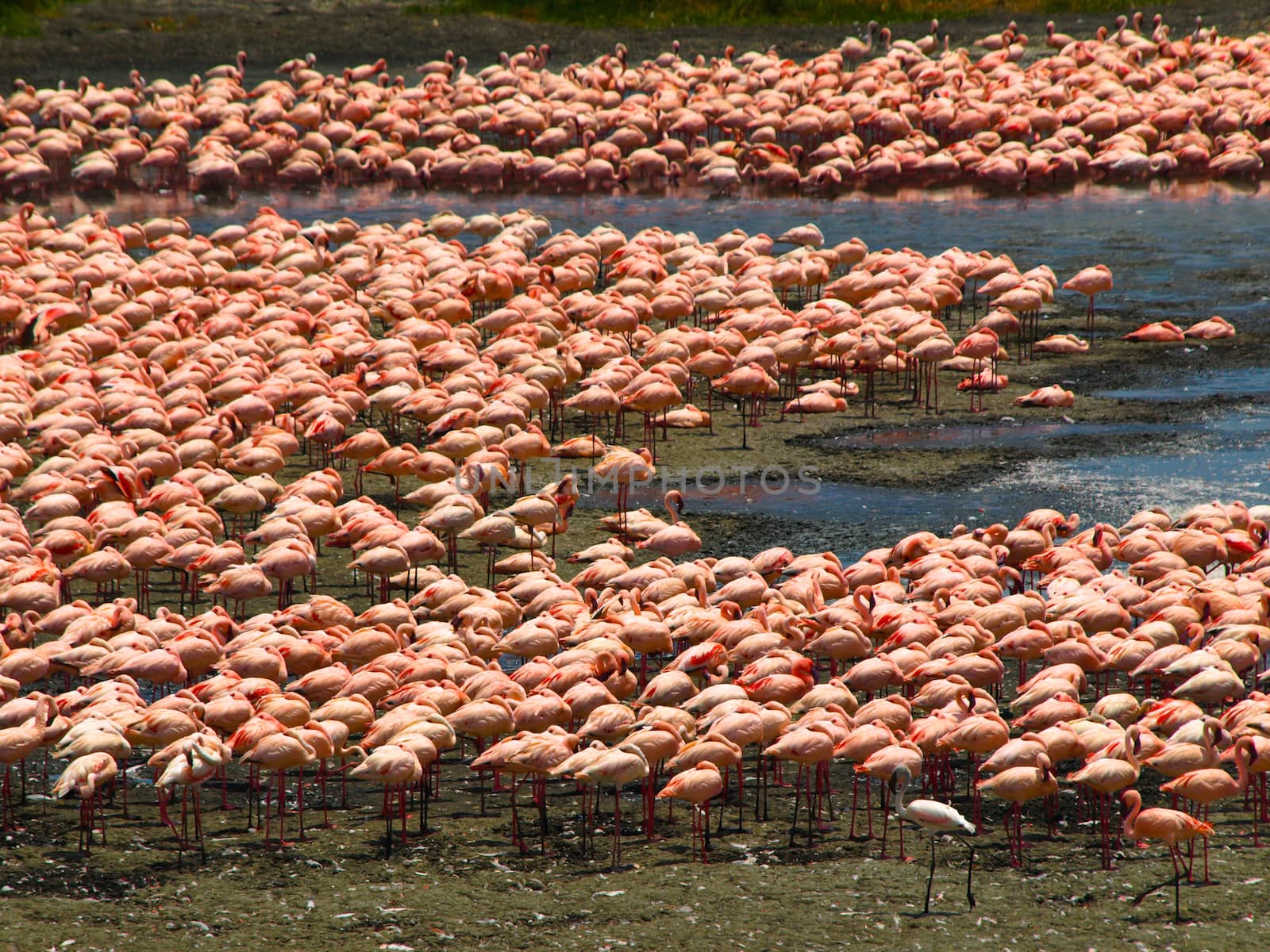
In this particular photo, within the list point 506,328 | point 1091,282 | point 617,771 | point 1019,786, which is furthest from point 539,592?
point 1091,282

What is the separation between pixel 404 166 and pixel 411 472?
1454cm

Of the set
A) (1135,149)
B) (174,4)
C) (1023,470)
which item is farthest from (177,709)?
(174,4)

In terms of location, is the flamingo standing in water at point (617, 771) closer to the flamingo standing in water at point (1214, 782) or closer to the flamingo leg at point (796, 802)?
the flamingo leg at point (796, 802)

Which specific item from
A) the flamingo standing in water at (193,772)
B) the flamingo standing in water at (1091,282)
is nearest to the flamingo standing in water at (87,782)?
the flamingo standing in water at (193,772)

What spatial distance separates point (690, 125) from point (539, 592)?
62.6 feet

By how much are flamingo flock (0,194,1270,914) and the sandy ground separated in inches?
679

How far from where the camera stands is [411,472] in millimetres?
15414

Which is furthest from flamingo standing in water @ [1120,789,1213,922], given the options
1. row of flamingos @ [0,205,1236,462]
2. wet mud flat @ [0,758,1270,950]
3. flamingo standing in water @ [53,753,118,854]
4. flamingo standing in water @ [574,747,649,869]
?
row of flamingos @ [0,205,1236,462]

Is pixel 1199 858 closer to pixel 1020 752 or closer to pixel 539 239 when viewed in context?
pixel 1020 752

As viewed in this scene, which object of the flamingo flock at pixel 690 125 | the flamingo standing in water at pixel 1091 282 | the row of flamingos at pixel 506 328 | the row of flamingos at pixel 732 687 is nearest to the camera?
the row of flamingos at pixel 732 687

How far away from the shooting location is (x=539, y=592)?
12734 millimetres

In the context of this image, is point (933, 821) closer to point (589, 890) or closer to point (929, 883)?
point (929, 883)

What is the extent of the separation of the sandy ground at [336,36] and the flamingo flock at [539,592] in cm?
1725

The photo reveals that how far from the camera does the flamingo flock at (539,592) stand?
32.7 feet
